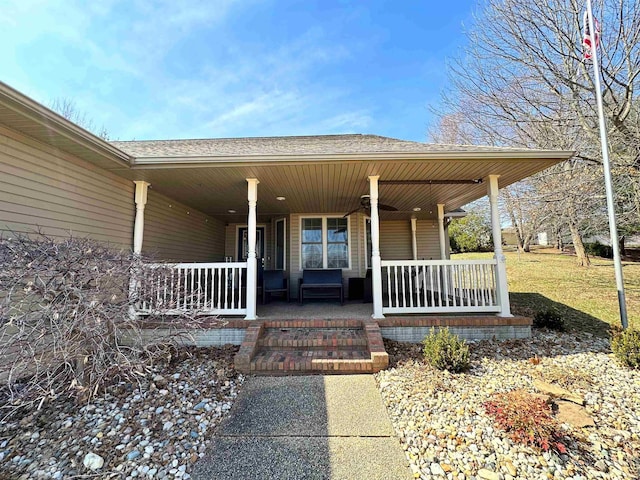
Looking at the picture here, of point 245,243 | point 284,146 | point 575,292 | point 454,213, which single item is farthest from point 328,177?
point 575,292

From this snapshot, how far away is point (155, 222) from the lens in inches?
245

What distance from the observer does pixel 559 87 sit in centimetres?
688

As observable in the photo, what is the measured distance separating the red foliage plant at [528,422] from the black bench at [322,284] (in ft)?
13.9

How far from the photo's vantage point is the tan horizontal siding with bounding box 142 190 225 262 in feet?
19.9

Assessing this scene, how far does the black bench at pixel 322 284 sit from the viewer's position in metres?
6.73

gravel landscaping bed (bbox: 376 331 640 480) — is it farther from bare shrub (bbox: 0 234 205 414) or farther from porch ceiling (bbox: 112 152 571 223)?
porch ceiling (bbox: 112 152 571 223)

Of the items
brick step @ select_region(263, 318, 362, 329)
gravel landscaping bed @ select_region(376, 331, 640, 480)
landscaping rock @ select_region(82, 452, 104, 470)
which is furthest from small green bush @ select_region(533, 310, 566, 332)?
landscaping rock @ select_region(82, 452, 104, 470)

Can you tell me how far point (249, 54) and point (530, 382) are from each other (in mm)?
9464

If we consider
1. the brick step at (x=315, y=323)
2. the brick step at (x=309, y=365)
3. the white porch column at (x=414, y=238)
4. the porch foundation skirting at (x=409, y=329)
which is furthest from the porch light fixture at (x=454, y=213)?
the brick step at (x=309, y=365)

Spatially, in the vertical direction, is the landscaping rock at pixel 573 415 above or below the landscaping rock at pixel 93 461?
above

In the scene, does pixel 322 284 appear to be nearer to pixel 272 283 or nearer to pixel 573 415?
pixel 272 283

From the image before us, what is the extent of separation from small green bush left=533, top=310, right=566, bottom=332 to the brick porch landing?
347 cm

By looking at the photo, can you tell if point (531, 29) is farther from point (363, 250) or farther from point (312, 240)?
point (312, 240)

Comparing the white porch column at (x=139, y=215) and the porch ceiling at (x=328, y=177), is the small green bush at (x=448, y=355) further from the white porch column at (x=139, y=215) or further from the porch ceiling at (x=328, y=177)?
the white porch column at (x=139, y=215)
